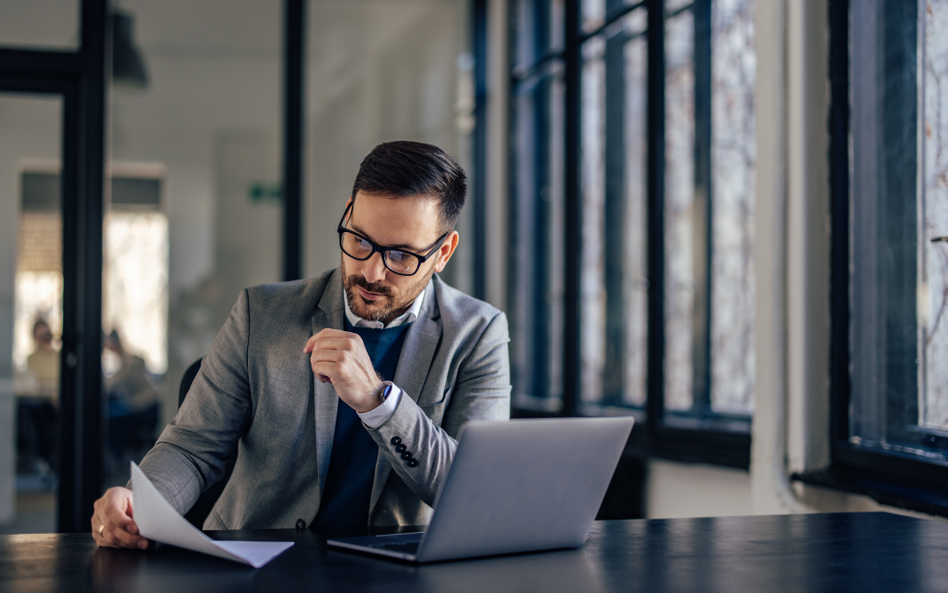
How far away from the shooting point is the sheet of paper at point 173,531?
3.51 ft

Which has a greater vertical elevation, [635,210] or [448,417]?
[635,210]

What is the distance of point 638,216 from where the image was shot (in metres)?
3.51

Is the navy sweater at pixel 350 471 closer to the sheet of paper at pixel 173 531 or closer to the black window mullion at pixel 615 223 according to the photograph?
the sheet of paper at pixel 173 531

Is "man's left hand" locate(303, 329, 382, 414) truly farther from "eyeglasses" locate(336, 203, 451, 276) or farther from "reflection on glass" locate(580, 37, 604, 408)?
"reflection on glass" locate(580, 37, 604, 408)

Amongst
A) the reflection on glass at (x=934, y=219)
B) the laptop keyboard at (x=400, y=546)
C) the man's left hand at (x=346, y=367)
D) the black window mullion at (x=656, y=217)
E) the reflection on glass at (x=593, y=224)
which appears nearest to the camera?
the laptop keyboard at (x=400, y=546)

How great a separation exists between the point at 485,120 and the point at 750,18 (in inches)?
87.4

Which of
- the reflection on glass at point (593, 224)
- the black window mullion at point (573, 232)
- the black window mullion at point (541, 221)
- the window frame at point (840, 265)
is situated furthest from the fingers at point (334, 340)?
the black window mullion at point (541, 221)

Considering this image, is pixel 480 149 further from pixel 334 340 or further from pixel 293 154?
pixel 334 340

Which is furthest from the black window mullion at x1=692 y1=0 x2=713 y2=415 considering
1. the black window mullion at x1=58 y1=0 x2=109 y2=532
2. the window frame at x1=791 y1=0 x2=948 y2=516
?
the black window mullion at x1=58 y1=0 x2=109 y2=532

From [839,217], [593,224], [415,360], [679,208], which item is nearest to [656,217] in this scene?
[679,208]

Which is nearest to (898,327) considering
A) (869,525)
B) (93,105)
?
(869,525)

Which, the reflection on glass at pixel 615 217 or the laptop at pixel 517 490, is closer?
the laptop at pixel 517 490

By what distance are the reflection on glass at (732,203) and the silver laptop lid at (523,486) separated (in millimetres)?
1815

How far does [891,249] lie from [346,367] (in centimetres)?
147
